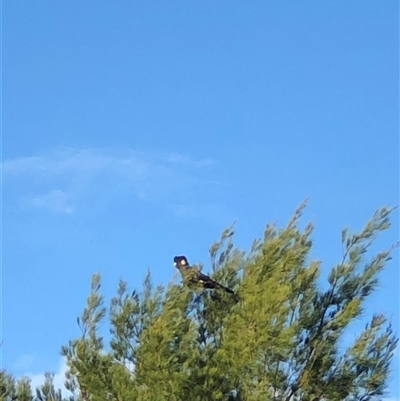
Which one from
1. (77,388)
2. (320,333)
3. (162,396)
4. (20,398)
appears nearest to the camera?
(162,396)

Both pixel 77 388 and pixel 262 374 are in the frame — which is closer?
pixel 262 374

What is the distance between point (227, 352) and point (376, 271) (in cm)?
157

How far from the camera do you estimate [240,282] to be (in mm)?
8727

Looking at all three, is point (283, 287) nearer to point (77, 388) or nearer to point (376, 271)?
point (376, 271)

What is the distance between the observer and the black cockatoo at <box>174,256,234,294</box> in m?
8.59

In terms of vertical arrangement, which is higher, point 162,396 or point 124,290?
point 124,290

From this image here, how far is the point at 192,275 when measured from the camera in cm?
859

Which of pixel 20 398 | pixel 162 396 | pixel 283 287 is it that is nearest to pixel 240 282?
pixel 283 287

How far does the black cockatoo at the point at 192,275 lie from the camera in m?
8.59

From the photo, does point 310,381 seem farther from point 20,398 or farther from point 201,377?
point 20,398

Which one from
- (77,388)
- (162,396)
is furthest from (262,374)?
(77,388)

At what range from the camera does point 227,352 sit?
800cm

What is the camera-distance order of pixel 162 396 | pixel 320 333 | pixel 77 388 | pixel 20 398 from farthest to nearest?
pixel 20 398, pixel 77 388, pixel 320 333, pixel 162 396

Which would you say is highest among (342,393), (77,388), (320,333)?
(77,388)
